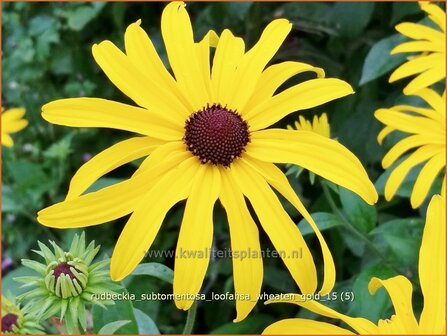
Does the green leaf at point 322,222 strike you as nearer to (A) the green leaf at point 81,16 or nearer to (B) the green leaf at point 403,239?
(B) the green leaf at point 403,239

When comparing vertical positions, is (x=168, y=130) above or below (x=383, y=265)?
above

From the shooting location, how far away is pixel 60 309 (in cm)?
76

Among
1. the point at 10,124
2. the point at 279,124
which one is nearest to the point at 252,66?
the point at 279,124

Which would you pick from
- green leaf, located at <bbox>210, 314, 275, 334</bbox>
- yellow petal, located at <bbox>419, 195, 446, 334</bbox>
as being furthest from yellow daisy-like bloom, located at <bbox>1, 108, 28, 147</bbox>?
yellow petal, located at <bbox>419, 195, 446, 334</bbox>

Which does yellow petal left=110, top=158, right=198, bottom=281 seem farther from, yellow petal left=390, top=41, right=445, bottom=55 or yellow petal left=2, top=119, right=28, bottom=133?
yellow petal left=2, top=119, right=28, bottom=133

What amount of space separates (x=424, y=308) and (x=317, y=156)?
0.61 feet

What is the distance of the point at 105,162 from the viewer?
30.1 inches

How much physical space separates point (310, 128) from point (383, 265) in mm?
240

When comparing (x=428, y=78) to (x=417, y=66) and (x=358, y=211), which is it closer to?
(x=417, y=66)

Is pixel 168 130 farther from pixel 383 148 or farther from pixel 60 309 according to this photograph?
pixel 383 148

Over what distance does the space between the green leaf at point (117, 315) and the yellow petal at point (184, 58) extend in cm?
23

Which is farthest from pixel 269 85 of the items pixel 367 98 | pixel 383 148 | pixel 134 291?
pixel 367 98

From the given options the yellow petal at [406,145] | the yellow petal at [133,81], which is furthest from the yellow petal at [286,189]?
the yellow petal at [406,145]

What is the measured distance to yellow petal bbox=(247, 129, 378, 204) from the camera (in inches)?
29.5
